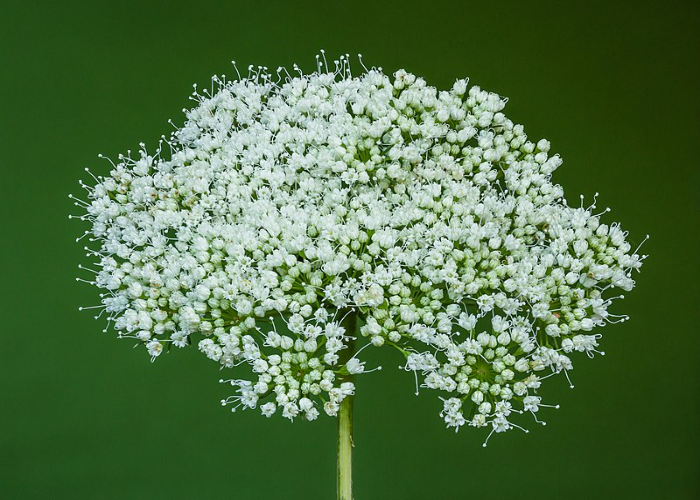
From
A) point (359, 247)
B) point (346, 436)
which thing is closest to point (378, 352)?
point (346, 436)

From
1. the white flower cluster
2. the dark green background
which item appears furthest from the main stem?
the dark green background

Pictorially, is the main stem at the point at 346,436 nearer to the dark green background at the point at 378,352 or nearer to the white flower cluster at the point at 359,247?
the white flower cluster at the point at 359,247

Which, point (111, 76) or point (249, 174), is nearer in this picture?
point (249, 174)

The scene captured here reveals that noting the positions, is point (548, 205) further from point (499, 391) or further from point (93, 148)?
point (93, 148)

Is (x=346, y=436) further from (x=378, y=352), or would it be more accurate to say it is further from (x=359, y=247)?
(x=378, y=352)

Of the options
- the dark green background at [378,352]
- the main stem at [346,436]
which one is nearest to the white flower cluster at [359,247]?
the main stem at [346,436]

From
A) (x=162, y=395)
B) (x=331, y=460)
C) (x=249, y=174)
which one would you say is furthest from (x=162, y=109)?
(x=249, y=174)
